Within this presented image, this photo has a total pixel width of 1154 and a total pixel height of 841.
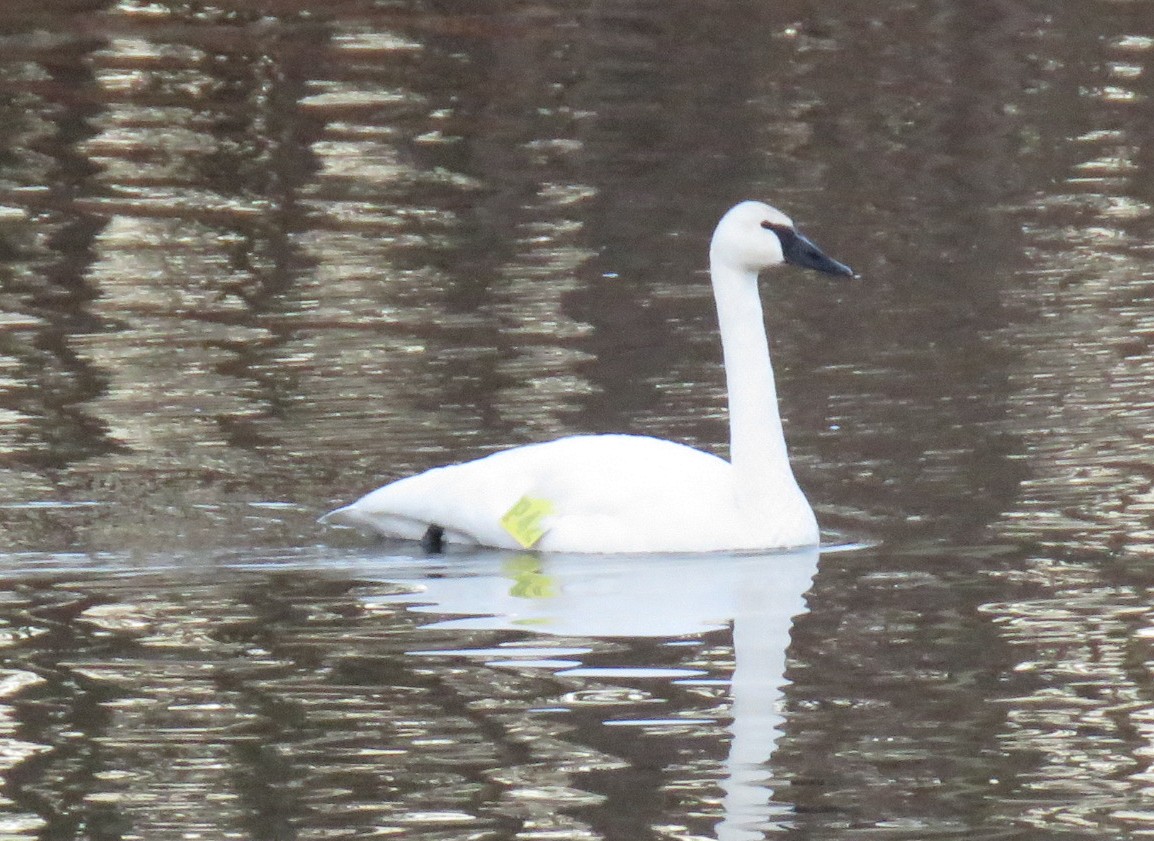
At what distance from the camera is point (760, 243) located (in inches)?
360

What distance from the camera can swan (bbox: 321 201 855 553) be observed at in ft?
29.1

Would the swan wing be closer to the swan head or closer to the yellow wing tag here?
the yellow wing tag

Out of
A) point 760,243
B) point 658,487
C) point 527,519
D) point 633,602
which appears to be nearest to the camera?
point 633,602

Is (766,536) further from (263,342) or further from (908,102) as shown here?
(908,102)

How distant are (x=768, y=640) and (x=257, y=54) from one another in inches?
612

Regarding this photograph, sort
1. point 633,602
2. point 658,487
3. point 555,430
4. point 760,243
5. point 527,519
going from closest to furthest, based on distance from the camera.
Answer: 1. point 633,602
2. point 658,487
3. point 527,519
4. point 760,243
5. point 555,430

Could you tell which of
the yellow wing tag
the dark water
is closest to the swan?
the yellow wing tag

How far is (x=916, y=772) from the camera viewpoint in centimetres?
638

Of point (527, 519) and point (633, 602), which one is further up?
point (527, 519)

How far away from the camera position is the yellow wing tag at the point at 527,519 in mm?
9000

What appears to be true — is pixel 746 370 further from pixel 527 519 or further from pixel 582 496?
pixel 527 519

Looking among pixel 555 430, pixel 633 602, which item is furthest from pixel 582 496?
pixel 555 430

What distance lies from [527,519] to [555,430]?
185 cm

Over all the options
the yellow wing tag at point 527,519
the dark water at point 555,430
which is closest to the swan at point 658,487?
the yellow wing tag at point 527,519
